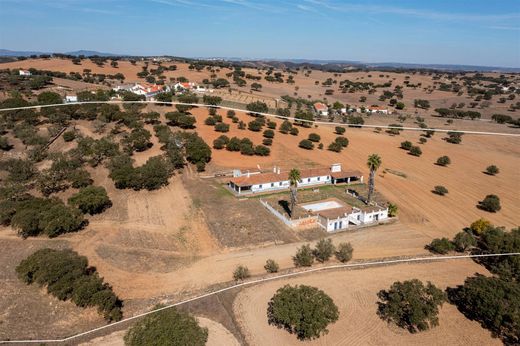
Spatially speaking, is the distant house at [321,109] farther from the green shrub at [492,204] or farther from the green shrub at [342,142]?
the green shrub at [492,204]

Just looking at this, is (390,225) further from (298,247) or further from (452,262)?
(298,247)

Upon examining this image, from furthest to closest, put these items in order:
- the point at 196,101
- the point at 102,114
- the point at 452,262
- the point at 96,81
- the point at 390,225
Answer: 1. the point at 96,81
2. the point at 196,101
3. the point at 102,114
4. the point at 390,225
5. the point at 452,262

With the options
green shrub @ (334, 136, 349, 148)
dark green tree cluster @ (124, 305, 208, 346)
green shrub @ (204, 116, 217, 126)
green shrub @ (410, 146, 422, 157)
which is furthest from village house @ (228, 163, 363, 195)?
green shrub @ (204, 116, 217, 126)

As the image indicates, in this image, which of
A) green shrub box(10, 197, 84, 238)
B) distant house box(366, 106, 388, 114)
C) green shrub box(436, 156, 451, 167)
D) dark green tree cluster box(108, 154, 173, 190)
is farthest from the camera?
distant house box(366, 106, 388, 114)

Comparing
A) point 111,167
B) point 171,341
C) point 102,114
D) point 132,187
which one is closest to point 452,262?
point 171,341

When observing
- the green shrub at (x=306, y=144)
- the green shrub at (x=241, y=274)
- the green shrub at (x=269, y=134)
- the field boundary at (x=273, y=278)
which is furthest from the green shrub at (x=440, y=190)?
the green shrub at (x=241, y=274)

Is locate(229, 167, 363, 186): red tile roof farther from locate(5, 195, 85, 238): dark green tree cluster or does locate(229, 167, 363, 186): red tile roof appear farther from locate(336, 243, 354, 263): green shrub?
locate(5, 195, 85, 238): dark green tree cluster
